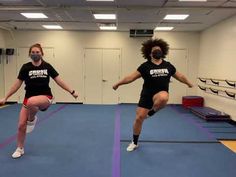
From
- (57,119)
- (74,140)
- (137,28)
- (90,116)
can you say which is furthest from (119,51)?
(74,140)

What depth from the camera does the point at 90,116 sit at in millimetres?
7453

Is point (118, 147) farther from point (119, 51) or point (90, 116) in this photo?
point (119, 51)

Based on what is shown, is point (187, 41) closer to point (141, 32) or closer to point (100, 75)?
point (141, 32)

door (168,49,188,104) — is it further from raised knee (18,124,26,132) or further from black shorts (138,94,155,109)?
raised knee (18,124,26,132)

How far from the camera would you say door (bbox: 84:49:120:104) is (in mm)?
10320

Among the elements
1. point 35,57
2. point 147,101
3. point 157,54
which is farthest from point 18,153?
point 157,54

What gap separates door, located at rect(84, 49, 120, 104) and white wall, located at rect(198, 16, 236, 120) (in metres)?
3.24

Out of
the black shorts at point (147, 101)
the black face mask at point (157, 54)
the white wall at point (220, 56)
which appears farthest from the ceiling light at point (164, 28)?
the black shorts at point (147, 101)

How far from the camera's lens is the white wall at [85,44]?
10242mm

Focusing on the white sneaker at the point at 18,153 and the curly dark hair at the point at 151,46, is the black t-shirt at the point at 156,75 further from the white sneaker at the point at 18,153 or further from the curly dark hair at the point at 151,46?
the white sneaker at the point at 18,153

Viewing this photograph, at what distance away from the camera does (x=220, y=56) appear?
801cm

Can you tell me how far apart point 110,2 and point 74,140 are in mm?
3245

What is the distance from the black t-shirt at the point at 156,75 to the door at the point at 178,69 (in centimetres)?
647

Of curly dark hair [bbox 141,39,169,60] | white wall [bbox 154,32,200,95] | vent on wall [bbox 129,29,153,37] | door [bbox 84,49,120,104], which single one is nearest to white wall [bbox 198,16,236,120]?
white wall [bbox 154,32,200,95]
